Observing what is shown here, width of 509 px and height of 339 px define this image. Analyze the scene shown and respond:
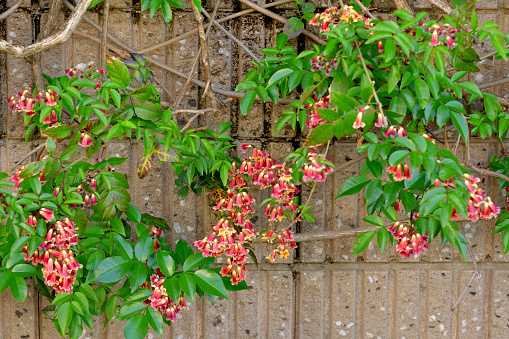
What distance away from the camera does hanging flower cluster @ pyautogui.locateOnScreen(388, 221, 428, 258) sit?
1130 mm

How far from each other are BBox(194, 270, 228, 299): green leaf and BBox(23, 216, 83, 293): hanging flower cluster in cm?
31

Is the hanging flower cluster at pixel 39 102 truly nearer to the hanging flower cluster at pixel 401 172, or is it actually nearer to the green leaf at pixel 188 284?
the green leaf at pixel 188 284

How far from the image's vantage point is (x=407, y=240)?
1.13m

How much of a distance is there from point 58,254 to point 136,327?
268 millimetres

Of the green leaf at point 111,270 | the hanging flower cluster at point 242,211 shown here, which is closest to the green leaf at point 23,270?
the green leaf at point 111,270

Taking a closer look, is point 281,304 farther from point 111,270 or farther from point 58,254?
point 58,254

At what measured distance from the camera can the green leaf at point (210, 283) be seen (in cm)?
112

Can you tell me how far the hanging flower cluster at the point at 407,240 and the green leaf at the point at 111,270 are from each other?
2.34 feet

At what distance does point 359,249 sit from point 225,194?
0.45 metres

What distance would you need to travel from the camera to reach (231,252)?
1.22 metres

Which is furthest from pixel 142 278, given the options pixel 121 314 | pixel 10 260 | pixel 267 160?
pixel 267 160

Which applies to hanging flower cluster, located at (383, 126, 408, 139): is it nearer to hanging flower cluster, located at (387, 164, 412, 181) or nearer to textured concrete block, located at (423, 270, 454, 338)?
hanging flower cluster, located at (387, 164, 412, 181)

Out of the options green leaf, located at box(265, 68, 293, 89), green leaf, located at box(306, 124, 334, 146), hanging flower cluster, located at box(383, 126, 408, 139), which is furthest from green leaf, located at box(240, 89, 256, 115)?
hanging flower cluster, located at box(383, 126, 408, 139)

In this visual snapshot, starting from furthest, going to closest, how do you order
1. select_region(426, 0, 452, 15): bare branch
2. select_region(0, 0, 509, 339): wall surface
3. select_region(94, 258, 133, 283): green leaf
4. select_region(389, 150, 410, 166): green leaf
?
select_region(0, 0, 509, 339): wall surface < select_region(426, 0, 452, 15): bare branch < select_region(94, 258, 133, 283): green leaf < select_region(389, 150, 410, 166): green leaf
